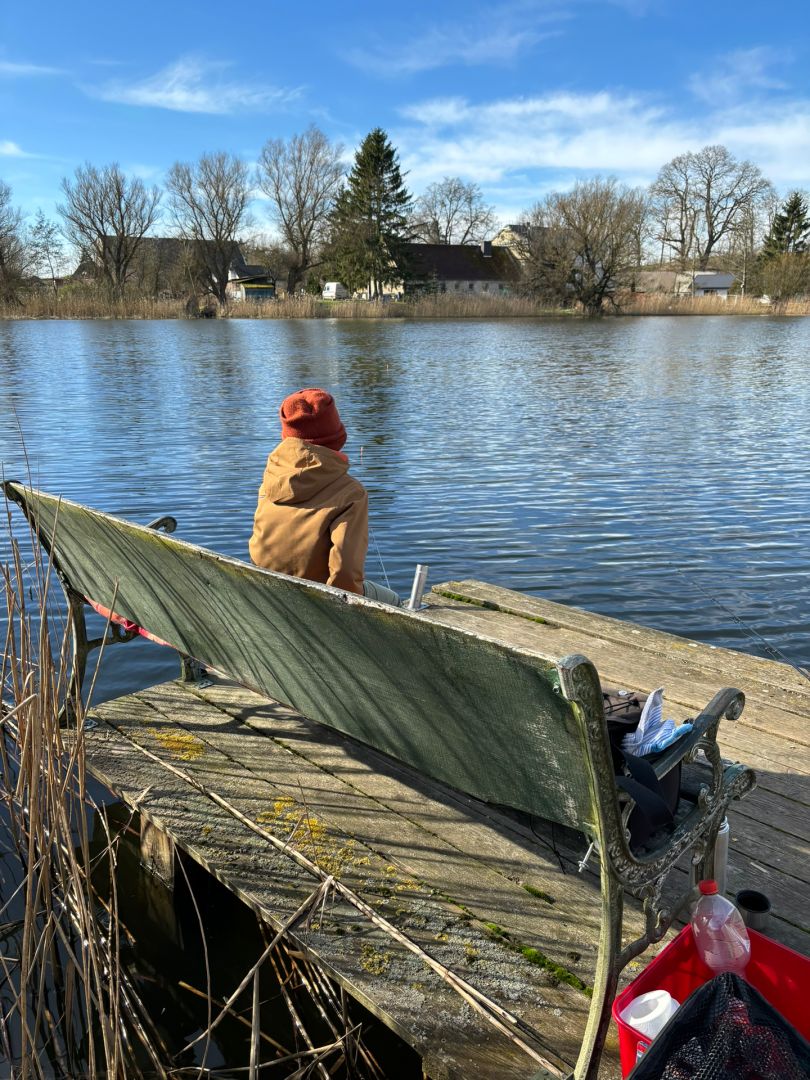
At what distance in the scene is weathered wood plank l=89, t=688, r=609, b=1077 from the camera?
2.21 metres

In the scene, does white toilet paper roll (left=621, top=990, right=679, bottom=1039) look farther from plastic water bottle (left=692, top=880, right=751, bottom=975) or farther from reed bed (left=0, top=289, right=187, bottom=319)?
reed bed (left=0, top=289, right=187, bottom=319)

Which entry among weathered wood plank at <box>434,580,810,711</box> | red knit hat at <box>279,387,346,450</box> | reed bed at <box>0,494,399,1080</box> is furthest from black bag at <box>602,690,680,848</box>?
weathered wood plank at <box>434,580,810,711</box>

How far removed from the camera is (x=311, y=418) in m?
3.38

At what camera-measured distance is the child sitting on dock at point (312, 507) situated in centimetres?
330

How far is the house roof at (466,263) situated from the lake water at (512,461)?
177ft

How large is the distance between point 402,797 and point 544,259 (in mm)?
57969

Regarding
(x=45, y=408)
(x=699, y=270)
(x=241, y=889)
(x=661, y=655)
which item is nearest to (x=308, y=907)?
(x=241, y=889)

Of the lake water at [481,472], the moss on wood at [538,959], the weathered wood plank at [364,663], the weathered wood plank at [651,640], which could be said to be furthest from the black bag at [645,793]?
the weathered wood plank at [651,640]

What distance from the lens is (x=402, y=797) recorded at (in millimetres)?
3238

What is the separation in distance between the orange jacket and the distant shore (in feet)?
174

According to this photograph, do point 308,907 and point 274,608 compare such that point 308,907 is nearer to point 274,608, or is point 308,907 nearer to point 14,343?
point 274,608

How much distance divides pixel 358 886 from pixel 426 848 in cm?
30

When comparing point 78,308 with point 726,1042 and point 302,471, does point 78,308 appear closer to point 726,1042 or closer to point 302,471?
point 302,471

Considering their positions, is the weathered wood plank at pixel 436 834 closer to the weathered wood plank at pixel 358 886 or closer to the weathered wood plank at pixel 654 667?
the weathered wood plank at pixel 358 886
